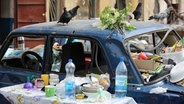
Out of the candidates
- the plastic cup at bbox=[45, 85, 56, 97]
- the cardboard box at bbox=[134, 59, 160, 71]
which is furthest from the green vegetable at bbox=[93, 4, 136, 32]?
the plastic cup at bbox=[45, 85, 56, 97]

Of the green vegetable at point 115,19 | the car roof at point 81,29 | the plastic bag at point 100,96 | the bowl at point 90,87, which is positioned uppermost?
the green vegetable at point 115,19

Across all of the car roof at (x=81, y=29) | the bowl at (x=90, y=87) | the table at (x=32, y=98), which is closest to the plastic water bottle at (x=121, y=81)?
the table at (x=32, y=98)

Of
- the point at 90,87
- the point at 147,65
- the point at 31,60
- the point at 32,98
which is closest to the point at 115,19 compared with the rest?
the point at 147,65

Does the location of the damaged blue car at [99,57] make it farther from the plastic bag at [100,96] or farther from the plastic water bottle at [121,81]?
the plastic bag at [100,96]

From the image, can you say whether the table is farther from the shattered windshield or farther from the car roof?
the car roof

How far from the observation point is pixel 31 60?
4.85 metres

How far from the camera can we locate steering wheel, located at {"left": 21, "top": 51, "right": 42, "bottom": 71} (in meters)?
4.71

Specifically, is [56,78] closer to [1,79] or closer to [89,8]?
[1,79]

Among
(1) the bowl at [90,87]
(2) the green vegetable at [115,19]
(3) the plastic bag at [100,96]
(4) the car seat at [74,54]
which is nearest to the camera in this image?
(3) the plastic bag at [100,96]

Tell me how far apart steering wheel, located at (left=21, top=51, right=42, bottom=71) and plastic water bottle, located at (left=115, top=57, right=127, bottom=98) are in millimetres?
1197

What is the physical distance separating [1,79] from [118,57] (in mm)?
1647

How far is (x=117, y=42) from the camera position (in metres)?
3.89

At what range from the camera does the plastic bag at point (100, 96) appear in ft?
11.8

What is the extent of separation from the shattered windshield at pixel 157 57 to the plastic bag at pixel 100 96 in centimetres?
40
